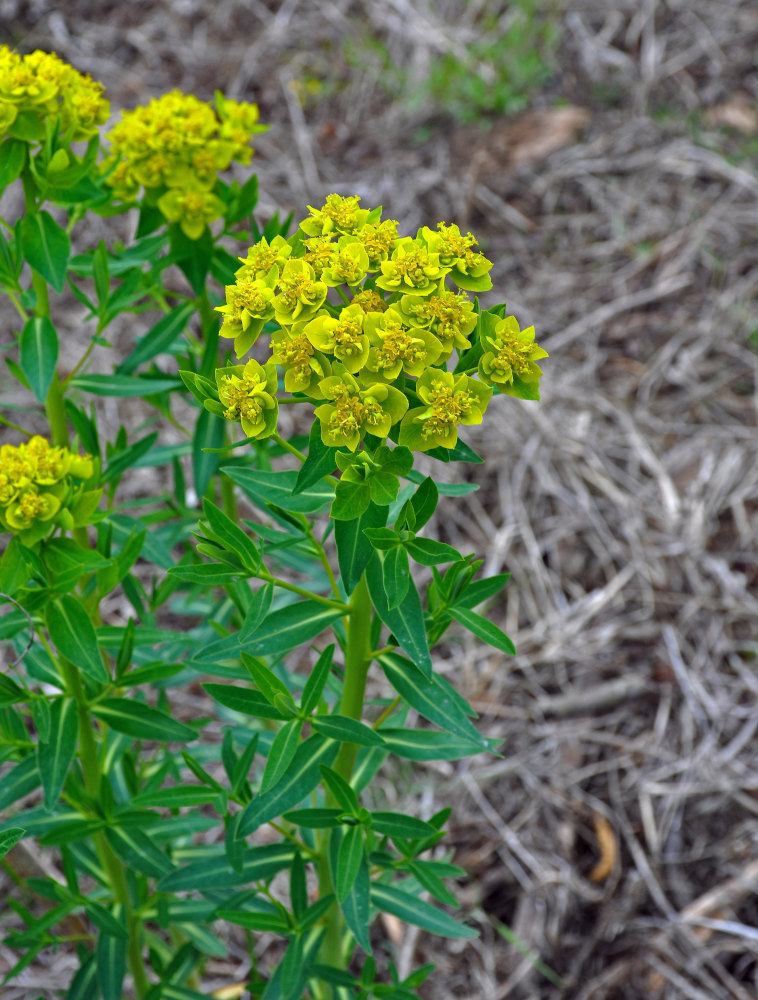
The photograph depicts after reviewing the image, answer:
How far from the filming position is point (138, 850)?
80.0 inches

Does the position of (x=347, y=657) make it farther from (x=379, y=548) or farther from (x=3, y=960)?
(x=3, y=960)

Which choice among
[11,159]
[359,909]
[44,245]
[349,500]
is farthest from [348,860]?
[11,159]

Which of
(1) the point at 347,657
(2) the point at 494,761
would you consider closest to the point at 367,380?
(1) the point at 347,657

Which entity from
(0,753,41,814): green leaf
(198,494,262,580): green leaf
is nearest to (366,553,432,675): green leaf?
(198,494,262,580): green leaf

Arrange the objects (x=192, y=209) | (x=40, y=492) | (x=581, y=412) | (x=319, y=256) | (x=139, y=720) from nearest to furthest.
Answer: (x=319, y=256)
(x=40, y=492)
(x=139, y=720)
(x=192, y=209)
(x=581, y=412)

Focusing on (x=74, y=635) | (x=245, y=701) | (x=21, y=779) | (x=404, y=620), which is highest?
(x=404, y=620)

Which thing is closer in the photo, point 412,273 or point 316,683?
point 412,273

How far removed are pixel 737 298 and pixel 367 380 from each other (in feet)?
11.3

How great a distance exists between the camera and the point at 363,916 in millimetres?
1764

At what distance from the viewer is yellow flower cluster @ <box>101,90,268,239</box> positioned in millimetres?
2154

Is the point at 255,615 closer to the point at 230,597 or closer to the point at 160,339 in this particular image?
the point at 230,597

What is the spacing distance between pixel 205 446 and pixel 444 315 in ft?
3.19

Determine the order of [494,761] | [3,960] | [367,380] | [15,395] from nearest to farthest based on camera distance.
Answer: [367,380] < [3,960] < [494,761] < [15,395]

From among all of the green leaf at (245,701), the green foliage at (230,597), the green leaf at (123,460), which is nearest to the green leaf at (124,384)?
the green foliage at (230,597)
